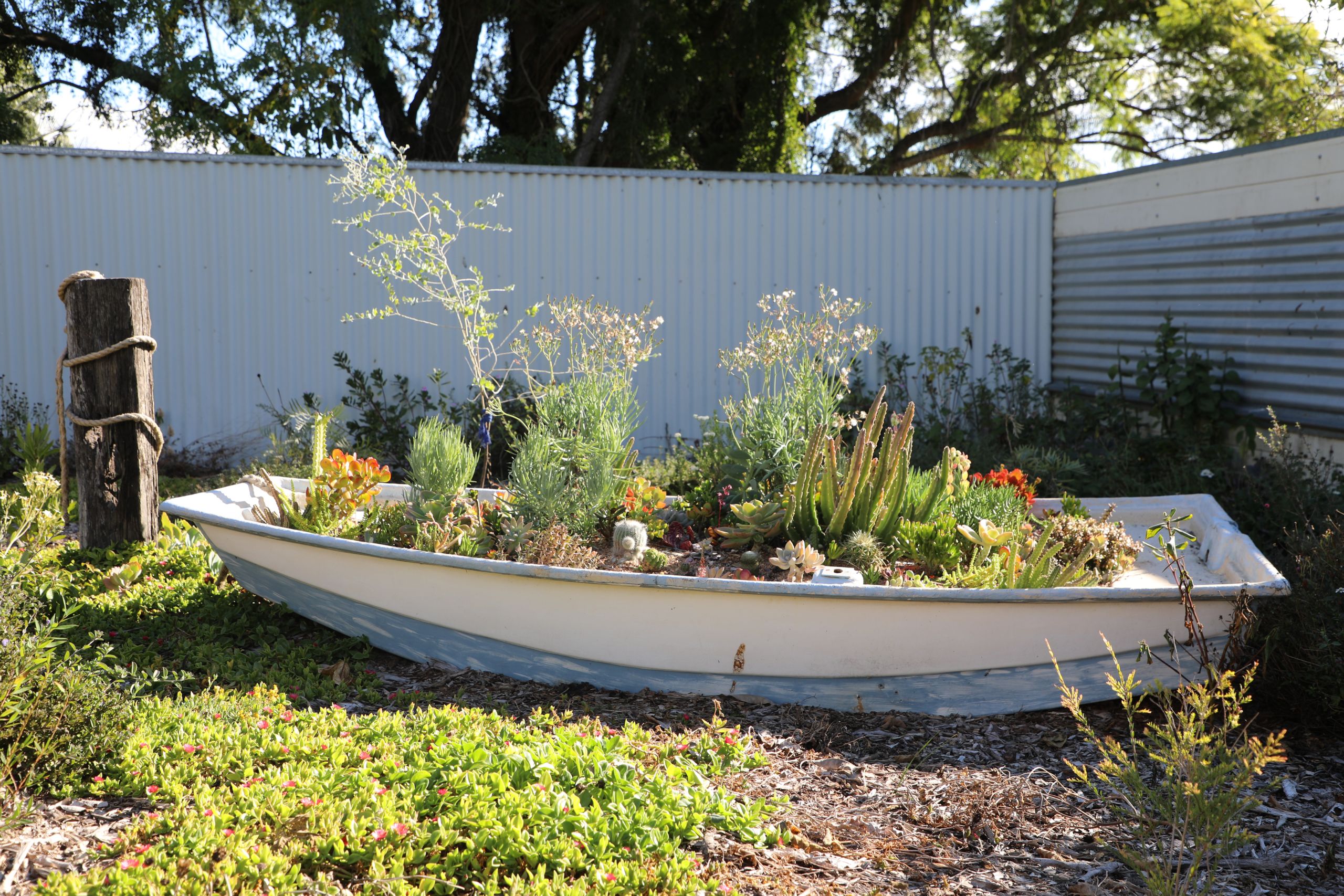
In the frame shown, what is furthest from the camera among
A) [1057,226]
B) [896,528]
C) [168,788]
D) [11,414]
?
[1057,226]

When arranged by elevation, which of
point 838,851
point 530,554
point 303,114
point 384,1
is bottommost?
point 838,851

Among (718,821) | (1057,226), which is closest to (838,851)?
(718,821)

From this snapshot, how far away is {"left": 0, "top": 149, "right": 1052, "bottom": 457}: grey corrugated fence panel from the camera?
755cm

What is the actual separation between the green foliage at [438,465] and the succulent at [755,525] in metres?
1.16

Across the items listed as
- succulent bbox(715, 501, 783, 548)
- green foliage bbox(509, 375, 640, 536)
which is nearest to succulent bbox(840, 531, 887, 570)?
succulent bbox(715, 501, 783, 548)

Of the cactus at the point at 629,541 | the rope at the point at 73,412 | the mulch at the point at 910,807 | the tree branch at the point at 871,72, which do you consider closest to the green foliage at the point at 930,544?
the mulch at the point at 910,807

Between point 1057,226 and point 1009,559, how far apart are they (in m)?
5.33

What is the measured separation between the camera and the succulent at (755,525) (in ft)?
13.3

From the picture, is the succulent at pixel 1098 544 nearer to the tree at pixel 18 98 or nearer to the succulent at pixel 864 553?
the succulent at pixel 864 553

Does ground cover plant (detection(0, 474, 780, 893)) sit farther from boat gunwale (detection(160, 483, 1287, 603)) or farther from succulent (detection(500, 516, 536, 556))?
succulent (detection(500, 516, 536, 556))

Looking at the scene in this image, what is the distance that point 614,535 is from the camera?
3975 mm

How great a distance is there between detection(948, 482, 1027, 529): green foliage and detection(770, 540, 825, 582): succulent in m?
0.73

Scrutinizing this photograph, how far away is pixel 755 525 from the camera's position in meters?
4.07

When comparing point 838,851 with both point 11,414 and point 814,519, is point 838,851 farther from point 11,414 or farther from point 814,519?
point 11,414
